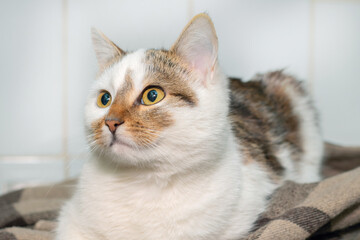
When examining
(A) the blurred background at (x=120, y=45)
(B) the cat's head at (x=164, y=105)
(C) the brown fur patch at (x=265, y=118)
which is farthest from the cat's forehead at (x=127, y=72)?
(A) the blurred background at (x=120, y=45)

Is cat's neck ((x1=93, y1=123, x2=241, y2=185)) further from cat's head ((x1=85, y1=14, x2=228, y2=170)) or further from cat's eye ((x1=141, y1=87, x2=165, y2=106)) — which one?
cat's eye ((x1=141, y1=87, x2=165, y2=106))

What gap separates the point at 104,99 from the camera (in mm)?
1131

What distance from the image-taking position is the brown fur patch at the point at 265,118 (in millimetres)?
1463

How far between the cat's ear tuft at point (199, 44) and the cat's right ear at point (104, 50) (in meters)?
0.22

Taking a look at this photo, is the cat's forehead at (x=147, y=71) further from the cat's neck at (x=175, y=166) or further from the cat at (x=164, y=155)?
the cat's neck at (x=175, y=166)

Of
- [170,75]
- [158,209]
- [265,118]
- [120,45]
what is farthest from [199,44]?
[120,45]

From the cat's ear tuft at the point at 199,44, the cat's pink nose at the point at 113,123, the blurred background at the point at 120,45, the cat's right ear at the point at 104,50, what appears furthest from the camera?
the blurred background at the point at 120,45

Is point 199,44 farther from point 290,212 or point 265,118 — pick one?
point 265,118

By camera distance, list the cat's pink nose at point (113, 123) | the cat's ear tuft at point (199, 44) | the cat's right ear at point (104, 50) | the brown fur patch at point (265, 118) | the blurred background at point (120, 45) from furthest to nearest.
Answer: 1. the blurred background at point (120, 45)
2. the brown fur patch at point (265, 118)
3. the cat's right ear at point (104, 50)
4. the cat's ear tuft at point (199, 44)
5. the cat's pink nose at point (113, 123)

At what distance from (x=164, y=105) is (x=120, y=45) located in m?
1.35

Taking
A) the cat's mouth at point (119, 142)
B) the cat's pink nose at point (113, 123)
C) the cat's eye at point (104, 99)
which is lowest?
the cat's mouth at point (119, 142)

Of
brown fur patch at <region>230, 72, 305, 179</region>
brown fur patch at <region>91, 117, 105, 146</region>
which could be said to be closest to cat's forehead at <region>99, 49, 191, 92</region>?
brown fur patch at <region>91, 117, 105, 146</region>

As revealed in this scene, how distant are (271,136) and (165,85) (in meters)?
0.74

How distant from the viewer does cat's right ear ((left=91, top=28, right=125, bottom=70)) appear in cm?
127
